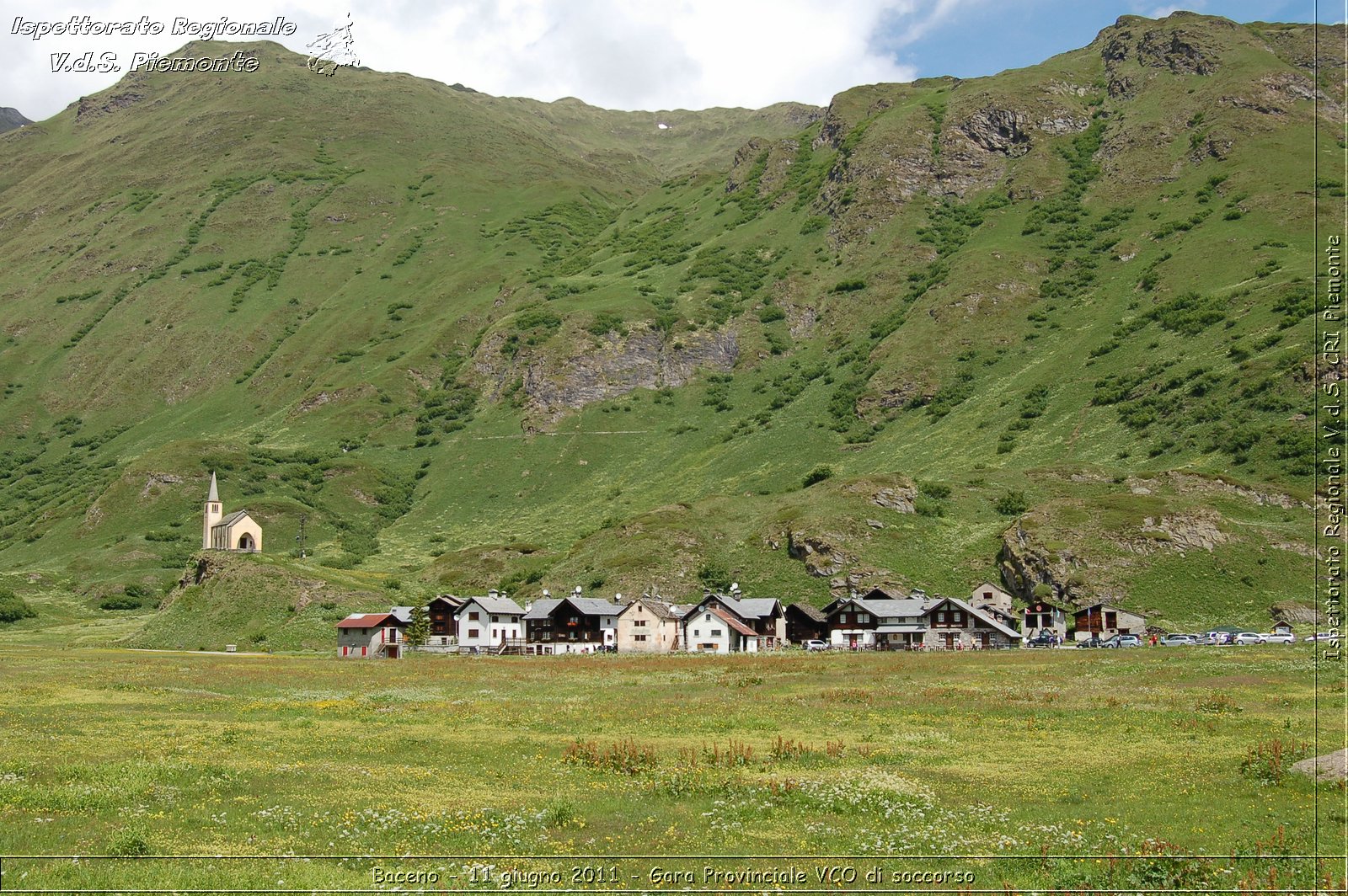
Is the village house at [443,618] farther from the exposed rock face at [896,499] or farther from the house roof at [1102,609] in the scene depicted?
the house roof at [1102,609]

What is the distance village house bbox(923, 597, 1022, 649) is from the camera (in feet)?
350

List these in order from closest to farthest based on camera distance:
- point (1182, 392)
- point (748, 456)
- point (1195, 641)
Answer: point (1195, 641) → point (1182, 392) → point (748, 456)

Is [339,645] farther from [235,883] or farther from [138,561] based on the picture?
[235,883]

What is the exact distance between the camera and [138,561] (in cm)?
17750

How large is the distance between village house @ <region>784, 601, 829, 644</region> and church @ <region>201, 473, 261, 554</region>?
84.6 meters

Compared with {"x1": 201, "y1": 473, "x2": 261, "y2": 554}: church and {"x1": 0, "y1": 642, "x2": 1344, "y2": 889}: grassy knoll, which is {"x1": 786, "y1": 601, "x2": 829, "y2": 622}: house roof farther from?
{"x1": 201, "y1": 473, "x2": 261, "y2": 554}: church

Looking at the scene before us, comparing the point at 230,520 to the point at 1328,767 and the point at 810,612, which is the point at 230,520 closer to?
the point at 810,612

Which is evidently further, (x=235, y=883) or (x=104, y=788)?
(x=104, y=788)

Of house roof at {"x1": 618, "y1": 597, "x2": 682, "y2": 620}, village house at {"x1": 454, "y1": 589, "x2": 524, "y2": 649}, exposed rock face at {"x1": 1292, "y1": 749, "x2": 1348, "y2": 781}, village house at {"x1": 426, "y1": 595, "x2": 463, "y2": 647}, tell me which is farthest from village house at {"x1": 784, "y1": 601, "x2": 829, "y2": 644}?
exposed rock face at {"x1": 1292, "y1": 749, "x2": 1348, "y2": 781}

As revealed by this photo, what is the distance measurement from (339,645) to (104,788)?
301 feet

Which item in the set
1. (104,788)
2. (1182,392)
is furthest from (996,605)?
(104,788)

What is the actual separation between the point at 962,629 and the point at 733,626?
2414 cm

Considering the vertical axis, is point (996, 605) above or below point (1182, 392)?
below

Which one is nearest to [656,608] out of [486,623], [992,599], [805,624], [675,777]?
[805,624]
